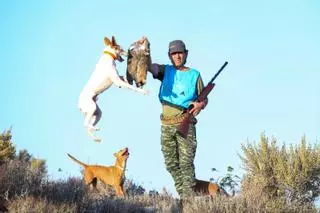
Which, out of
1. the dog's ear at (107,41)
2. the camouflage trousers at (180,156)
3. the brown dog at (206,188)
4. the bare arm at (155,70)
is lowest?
the brown dog at (206,188)

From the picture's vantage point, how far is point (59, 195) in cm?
807

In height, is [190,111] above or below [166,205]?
above

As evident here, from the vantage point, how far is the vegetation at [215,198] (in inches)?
307

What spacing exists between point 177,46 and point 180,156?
1.53 meters

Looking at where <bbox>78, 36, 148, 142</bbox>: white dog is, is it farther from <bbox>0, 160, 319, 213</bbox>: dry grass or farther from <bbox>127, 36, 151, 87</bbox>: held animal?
<bbox>0, 160, 319, 213</bbox>: dry grass

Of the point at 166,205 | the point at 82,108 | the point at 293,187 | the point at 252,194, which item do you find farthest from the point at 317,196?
the point at 82,108

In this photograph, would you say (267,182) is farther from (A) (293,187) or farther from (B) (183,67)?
(B) (183,67)

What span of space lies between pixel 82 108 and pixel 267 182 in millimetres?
3741

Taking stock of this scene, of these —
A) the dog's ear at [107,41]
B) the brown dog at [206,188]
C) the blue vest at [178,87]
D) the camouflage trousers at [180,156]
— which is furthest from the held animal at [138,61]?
the brown dog at [206,188]

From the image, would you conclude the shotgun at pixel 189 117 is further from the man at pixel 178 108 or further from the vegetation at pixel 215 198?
the vegetation at pixel 215 198

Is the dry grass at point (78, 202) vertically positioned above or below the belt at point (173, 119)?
below

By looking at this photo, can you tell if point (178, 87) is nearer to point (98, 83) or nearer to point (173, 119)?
point (173, 119)

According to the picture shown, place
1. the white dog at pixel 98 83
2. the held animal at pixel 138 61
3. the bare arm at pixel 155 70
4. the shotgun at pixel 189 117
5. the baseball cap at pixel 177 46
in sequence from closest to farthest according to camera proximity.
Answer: the white dog at pixel 98 83
the held animal at pixel 138 61
the shotgun at pixel 189 117
the bare arm at pixel 155 70
the baseball cap at pixel 177 46

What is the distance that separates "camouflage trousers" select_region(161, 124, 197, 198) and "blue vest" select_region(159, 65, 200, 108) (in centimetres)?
36
